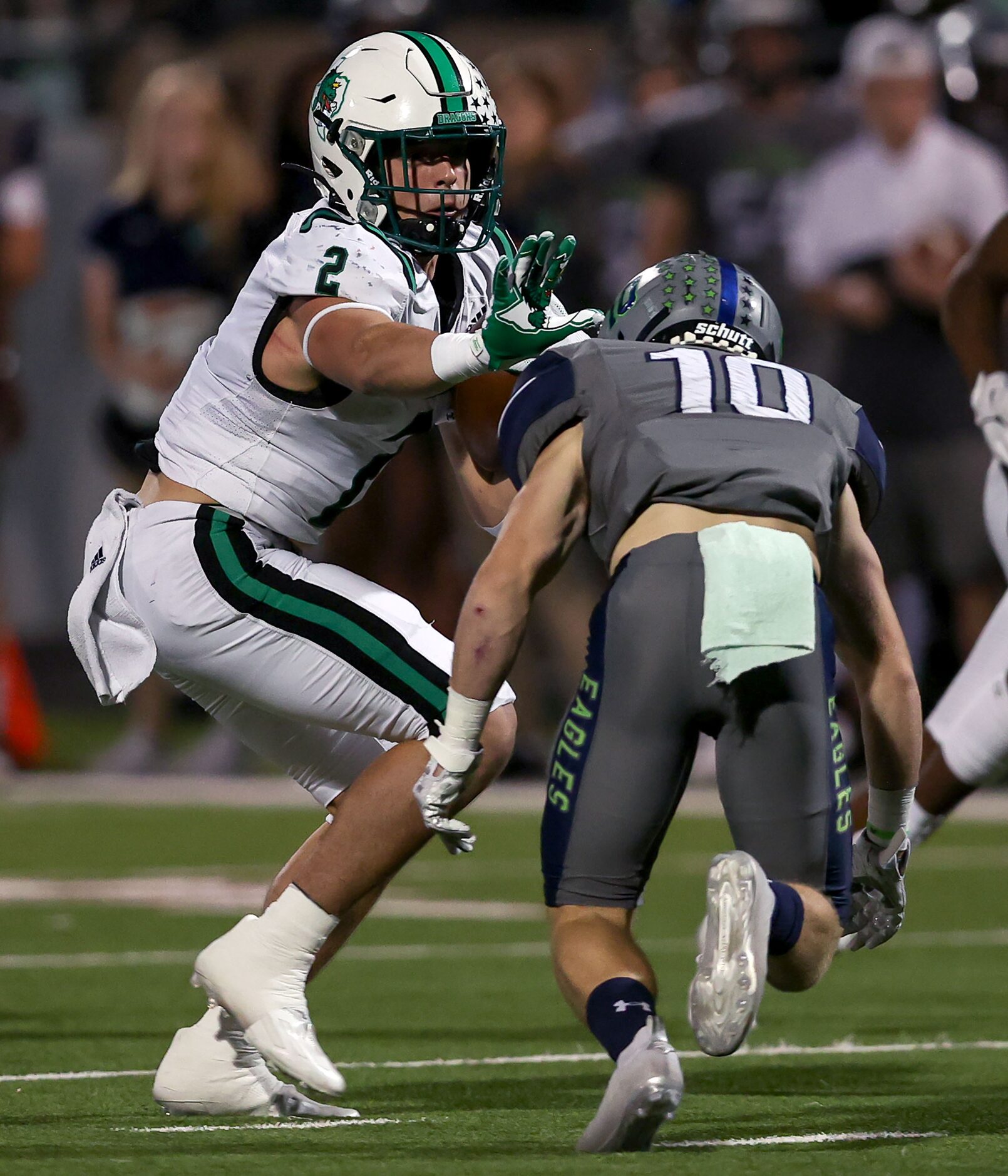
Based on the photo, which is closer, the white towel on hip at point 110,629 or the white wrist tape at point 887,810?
the white wrist tape at point 887,810

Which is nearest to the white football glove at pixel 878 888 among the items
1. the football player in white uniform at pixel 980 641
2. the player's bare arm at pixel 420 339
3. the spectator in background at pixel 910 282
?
the player's bare arm at pixel 420 339

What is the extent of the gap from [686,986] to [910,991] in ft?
1.61

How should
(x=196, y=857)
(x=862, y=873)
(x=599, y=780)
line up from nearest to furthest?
(x=599, y=780), (x=862, y=873), (x=196, y=857)

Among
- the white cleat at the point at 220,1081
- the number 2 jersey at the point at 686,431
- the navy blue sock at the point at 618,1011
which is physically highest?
the number 2 jersey at the point at 686,431

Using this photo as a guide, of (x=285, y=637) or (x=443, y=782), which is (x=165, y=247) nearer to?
(x=285, y=637)

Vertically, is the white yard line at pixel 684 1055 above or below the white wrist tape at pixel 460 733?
below

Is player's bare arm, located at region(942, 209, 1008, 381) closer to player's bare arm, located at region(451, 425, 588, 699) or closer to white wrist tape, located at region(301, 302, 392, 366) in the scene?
white wrist tape, located at region(301, 302, 392, 366)

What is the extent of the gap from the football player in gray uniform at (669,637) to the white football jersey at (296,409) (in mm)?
535

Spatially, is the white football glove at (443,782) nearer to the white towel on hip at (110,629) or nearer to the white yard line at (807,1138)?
the white yard line at (807,1138)

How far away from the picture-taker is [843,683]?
10.1 meters

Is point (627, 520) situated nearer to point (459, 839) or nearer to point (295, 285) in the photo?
point (459, 839)

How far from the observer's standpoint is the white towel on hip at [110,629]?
4.36 m

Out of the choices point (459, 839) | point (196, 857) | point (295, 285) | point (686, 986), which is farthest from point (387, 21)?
point (459, 839)

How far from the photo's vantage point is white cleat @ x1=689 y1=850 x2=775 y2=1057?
135 inches
